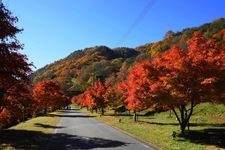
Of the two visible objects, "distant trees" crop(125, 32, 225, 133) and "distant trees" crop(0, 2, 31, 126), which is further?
"distant trees" crop(125, 32, 225, 133)

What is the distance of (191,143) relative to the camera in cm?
2552

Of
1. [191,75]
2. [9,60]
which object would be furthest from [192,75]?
[9,60]

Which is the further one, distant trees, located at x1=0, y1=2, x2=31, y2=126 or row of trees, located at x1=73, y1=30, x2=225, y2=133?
row of trees, located at x1=73, y1=30, x2=225, y2=133

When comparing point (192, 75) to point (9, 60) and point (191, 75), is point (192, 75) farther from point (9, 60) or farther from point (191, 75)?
point (9, 60)

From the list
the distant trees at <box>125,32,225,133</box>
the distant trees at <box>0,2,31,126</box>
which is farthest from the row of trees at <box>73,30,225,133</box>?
the distant trees at <box>0,2,31,126</box>

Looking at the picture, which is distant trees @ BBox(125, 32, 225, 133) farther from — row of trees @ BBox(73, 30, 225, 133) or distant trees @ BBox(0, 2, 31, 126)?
distant trees @ BBox(0, 2, 31, 126)

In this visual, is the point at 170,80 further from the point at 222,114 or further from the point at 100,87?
the point at 100,87

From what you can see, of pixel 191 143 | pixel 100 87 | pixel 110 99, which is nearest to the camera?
pixel 191 143

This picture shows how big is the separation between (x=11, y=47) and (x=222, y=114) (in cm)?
3426

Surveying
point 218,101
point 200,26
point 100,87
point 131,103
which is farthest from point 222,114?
point 200,26

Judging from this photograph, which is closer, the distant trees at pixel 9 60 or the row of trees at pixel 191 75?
the distant trees at pixel 9 60

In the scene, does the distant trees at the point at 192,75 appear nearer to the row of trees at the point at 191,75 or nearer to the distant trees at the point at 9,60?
the row of trees at the point at 191,75

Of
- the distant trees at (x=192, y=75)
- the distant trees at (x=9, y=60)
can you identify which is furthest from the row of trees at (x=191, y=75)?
the distant trees at (x=9, y=60)

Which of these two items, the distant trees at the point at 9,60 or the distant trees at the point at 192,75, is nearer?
the distant trees at the point at 9,60
